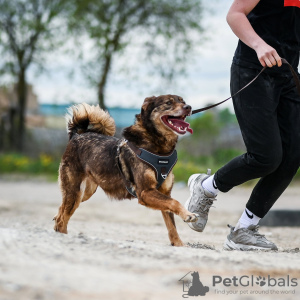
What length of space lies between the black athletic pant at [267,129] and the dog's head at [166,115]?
0.58 meters

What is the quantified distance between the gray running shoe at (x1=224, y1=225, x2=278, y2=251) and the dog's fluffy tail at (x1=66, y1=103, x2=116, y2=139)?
1.81 metres

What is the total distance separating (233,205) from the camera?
36.1 ft

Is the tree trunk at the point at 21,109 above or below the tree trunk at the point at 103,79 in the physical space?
below

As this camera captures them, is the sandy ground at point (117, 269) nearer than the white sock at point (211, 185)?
Yes

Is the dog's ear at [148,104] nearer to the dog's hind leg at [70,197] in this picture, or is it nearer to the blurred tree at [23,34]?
the dog's hind leg at [70,197]

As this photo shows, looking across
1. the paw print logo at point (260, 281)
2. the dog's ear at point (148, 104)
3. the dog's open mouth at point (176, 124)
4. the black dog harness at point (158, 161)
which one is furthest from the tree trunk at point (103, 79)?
the paw print logo at point (260, 281)

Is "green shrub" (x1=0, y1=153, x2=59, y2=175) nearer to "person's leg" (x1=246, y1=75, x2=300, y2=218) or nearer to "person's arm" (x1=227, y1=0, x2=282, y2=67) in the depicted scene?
"person's leg" (x1=246, y1=75, x2=300, y2=218)

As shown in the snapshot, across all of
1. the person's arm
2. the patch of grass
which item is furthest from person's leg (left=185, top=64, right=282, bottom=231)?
the patch of grass

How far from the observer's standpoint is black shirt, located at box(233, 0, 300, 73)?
14.7ft

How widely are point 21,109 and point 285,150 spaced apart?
17.2m

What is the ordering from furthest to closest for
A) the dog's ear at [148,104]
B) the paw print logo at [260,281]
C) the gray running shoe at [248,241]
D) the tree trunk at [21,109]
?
the tree trunk at [21,109] < the dog's ear at [148,104] < the gray running shoe at [248,241] < the paw print logo at [260,281]

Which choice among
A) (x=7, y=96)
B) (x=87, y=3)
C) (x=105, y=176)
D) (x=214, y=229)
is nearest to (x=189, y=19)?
(x=87, y=3)

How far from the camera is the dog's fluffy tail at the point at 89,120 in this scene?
607 cm

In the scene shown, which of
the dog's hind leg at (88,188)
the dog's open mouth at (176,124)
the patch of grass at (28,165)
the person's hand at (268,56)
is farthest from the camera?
the patch of grass at (28,165)
